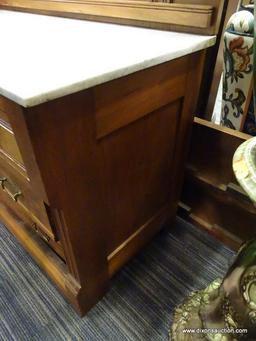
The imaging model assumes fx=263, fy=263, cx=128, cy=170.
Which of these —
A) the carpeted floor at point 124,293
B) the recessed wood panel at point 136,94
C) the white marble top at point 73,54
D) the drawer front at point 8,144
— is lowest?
the carpeted floor at point 124,293

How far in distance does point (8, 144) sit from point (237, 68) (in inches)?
27.2

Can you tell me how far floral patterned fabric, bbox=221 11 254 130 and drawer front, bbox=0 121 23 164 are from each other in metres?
0.66

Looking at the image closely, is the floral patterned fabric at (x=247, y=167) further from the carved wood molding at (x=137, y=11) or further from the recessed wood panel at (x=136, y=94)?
the carved wood molding at (x=137, y=11)

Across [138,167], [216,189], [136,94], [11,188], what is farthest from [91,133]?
[216,189]

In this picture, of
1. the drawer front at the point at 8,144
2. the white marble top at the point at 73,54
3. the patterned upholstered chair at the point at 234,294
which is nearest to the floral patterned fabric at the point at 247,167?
the patterned upholstered chair at the point at 234,294

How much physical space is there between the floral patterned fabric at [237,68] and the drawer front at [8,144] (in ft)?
2.18

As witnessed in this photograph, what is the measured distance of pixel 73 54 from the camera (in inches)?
23.6

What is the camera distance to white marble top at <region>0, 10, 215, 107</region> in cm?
45

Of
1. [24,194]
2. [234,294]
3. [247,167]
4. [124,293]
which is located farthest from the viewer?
[124,293]

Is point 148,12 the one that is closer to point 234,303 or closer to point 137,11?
point 137,11

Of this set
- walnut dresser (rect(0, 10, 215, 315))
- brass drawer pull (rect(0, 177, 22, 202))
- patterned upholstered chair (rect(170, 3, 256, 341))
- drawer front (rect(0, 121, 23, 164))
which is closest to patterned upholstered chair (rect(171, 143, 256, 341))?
patterned upholstered chair (rect(170, 3, 256, 341))

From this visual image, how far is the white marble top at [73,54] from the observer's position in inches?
17.6

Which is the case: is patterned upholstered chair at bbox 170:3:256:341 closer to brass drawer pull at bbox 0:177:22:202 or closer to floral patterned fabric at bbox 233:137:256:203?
floral patterned fabric at bbox 233:137:256:203

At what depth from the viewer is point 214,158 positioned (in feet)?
3.18
